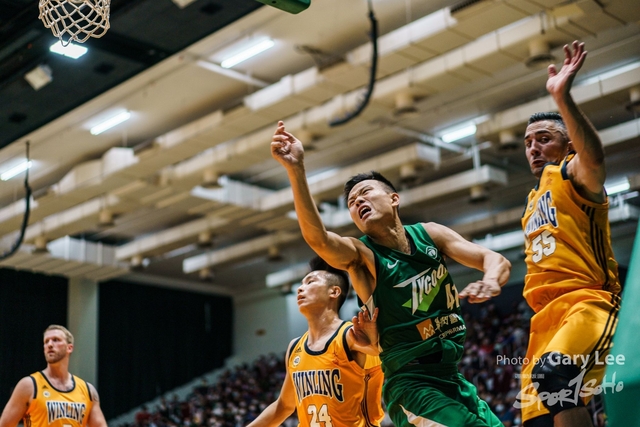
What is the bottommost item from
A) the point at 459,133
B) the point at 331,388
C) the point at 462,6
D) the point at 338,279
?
the point at 331,388

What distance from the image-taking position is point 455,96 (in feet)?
48.5

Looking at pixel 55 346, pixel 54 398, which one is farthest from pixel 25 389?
pixel 55 346

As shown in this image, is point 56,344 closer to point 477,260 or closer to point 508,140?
point 477,260

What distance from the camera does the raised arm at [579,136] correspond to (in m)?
3.68

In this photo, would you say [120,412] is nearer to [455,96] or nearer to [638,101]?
[455,96]

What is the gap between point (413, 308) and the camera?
13.0 feet

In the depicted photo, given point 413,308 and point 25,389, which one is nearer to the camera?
point 413,308

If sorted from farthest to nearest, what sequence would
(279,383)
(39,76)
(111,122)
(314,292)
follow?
(279,383)
(111,122)
(39,76)
(314,292)

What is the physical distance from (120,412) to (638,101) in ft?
63.1

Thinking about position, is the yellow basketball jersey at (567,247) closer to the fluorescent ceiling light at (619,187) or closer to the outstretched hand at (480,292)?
the outstretched hand at (480,292)

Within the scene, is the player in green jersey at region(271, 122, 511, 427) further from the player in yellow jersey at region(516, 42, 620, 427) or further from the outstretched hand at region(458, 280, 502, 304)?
the player in yellow jersey at region(516, 42, 620, 427)

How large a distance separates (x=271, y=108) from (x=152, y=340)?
642 inches

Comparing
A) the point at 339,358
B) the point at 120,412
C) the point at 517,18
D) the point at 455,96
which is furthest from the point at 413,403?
the point at 120,412

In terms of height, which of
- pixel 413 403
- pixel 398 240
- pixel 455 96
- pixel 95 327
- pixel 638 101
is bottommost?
pixel 413 403
